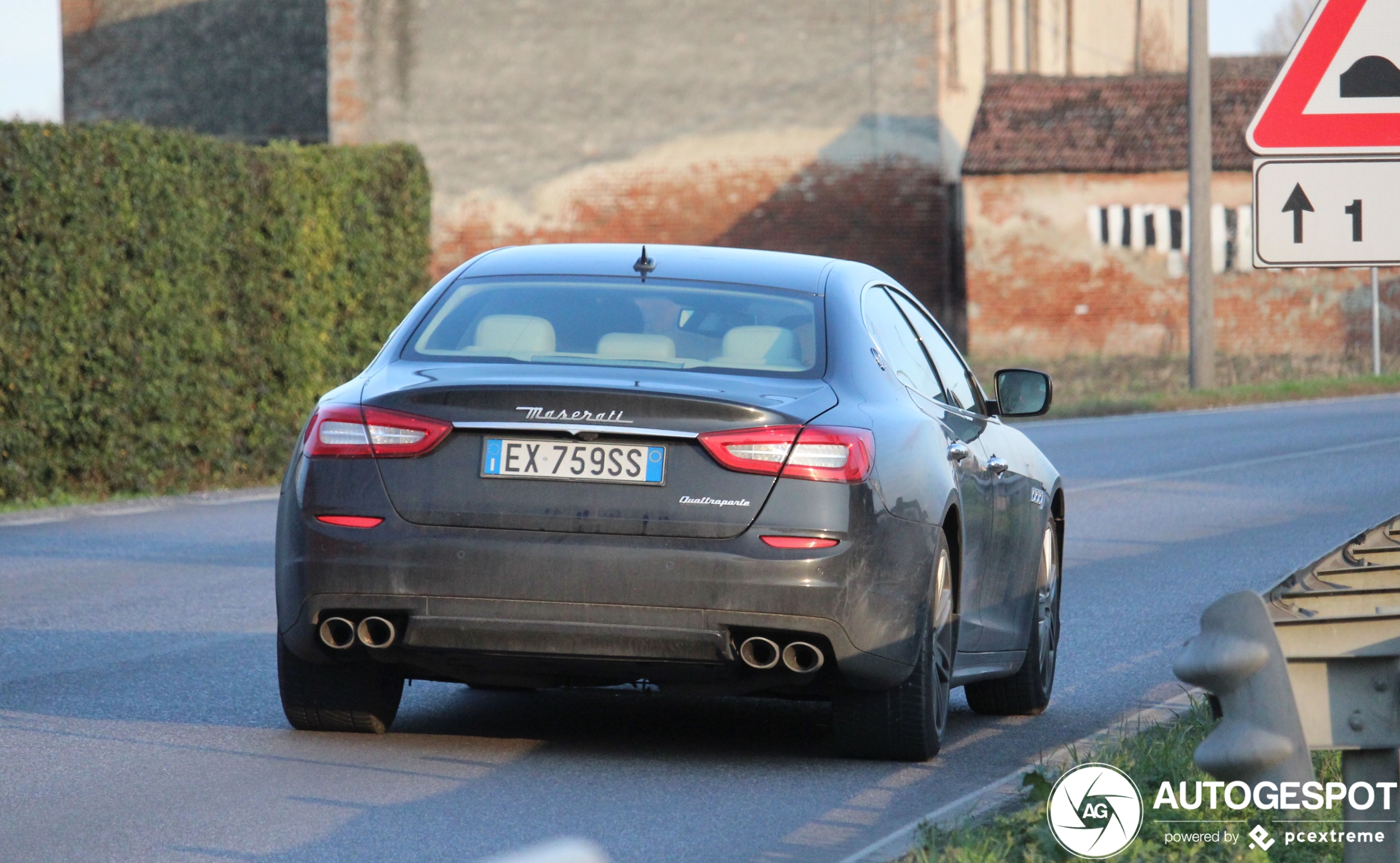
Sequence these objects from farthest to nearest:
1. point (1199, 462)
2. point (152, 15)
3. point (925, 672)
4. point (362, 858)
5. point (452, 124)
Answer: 1. point (152, 15)
2. point (452, 124)
3. point (1199, 462)
4. point (925, 672)
5. point (362, 858)

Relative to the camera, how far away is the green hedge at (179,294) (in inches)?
592

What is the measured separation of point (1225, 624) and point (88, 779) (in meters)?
3.80

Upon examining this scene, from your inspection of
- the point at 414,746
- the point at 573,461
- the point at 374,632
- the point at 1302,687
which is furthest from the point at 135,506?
the point at 1302,687

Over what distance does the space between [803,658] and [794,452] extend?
0.61 metres

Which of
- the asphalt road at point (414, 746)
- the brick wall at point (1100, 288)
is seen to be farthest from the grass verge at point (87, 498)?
the brick wall at point (1100, 288)

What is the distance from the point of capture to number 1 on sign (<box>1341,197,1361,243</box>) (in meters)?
5.25

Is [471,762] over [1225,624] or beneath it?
beneath

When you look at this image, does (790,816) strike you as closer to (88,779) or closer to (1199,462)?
(88,779)

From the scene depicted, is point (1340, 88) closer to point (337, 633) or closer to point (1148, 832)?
point (1148, 832)

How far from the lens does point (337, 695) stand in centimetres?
658

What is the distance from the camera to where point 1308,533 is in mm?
13969

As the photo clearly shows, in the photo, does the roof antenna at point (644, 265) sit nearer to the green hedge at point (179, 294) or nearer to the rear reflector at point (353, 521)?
the rear reflector at point (353, 521)

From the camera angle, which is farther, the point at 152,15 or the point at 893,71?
the point at 152,15

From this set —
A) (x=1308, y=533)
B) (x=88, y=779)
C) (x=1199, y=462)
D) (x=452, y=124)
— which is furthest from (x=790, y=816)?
(x=452, y=124)
